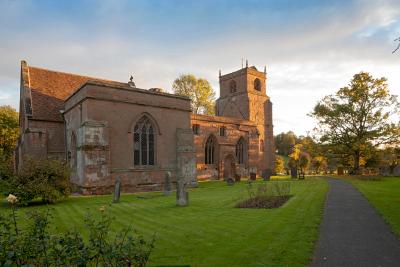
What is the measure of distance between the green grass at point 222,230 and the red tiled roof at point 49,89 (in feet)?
40.9

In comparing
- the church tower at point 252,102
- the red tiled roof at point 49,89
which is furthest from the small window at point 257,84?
the red tiled roof at point 49,89

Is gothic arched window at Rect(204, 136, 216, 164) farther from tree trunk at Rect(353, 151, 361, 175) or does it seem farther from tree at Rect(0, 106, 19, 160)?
tree at Rect(0, 106, 19, 160)

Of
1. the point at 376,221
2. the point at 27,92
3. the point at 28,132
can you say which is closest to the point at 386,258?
the point at 376,221

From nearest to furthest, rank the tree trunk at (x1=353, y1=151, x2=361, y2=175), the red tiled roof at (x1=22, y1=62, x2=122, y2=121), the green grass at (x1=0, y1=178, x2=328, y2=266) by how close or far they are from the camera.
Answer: the green grass at (x1=0, y1=178, x2=328, y2=266), the red tiled roof at (x1=22, y1=62, x2=122, y2=121), the tree trunk at (x1=353, y1=151, x2=361, y2=175)

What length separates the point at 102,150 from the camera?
60.1 feet

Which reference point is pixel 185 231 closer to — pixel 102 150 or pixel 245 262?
pixel 245 262

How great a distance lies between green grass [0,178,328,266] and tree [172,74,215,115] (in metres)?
34.9

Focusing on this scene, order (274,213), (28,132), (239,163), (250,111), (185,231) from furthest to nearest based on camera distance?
(250,111)
(239,163)
(28,132)
(274,213)
(185,231)

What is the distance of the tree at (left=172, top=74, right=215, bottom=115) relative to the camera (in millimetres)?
46844

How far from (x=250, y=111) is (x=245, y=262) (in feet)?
120

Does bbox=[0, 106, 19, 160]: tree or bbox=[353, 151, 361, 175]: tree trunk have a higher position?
bbox=[0, 106, 19, 160]: tree

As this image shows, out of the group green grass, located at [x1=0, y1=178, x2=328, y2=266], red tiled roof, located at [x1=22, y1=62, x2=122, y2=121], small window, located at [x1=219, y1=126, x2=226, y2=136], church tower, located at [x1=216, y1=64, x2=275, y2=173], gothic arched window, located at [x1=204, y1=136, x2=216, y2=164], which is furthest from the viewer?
church tower, located at [x1=216, y1=64, x2=275, y2=173]

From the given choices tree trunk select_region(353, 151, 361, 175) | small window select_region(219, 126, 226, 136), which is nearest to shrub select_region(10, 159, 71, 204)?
small window select_region(219, 126, 226, 136)

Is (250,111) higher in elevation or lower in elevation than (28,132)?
higher
